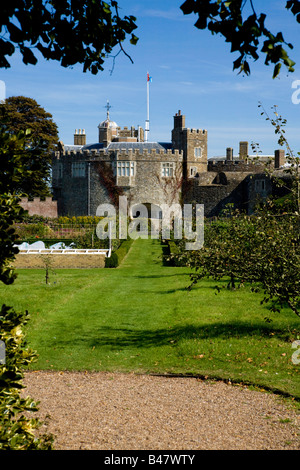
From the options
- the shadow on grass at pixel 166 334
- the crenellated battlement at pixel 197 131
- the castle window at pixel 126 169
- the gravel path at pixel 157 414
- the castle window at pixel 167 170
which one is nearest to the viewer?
the gravel path at pixel 157 414


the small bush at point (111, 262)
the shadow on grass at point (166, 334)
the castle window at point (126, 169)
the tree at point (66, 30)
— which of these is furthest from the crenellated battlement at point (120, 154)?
the tree at point (66, 30)

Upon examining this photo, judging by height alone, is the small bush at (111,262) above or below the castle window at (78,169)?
below

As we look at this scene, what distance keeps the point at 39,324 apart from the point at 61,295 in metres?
3.32

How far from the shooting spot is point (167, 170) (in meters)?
45.6

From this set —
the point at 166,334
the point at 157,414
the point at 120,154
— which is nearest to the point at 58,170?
the point at 120,154

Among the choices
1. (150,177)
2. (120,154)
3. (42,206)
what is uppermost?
(120,154)

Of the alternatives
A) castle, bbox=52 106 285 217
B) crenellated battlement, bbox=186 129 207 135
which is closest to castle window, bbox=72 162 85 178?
castle, bbox=52 106 285 217

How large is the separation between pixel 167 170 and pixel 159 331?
3579 centimetres

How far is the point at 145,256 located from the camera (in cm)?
2819

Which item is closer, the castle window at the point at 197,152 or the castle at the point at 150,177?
the castle at the point at 150,177

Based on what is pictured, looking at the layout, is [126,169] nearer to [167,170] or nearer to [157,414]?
[167,170]

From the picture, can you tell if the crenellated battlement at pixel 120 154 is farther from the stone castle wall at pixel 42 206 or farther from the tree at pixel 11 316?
the tree at pixel 11 316

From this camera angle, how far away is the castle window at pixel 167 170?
45.5 meters

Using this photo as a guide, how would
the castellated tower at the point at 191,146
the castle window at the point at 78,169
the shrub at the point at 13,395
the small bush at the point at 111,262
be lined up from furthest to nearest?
the castellated tower at the point at 191,146 → the castle window at the point at 78,169 → the small bush at the point at 111,262 → the shrub at the point at 13,395
